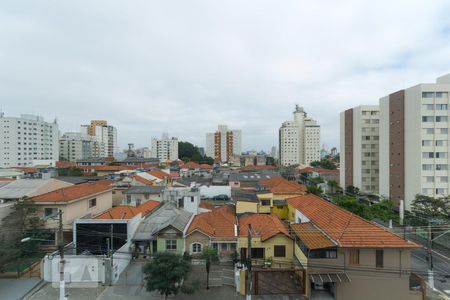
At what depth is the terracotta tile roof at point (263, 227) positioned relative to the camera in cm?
1744

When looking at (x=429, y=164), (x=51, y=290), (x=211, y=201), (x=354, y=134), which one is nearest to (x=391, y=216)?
(x=429, y=164)

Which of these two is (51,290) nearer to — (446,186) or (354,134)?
(446,186)

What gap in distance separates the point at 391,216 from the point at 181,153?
100 m

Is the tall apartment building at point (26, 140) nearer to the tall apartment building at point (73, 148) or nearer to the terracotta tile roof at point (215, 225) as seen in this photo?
the tall apartment building at point (73, 148)

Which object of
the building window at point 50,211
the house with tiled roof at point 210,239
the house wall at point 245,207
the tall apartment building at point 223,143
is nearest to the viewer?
the house with tiled roof at point 210,239

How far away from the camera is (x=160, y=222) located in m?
20.9

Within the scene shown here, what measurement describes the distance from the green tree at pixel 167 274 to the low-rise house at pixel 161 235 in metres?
4.49

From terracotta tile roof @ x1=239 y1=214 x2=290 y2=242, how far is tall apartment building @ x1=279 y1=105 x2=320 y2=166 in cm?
9102

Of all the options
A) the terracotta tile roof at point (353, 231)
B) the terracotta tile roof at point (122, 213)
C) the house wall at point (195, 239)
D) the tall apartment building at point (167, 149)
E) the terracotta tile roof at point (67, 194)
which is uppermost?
the tall apartment building at point (167, 149)

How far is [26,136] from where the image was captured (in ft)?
277

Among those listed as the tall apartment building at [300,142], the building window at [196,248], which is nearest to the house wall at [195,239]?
the building window at [196,248]

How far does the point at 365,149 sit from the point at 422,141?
44.0ft

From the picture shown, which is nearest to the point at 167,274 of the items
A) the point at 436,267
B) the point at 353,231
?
the point at 353,231

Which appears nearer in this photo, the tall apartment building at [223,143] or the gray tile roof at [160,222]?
the gray tile roof at [160,222]
